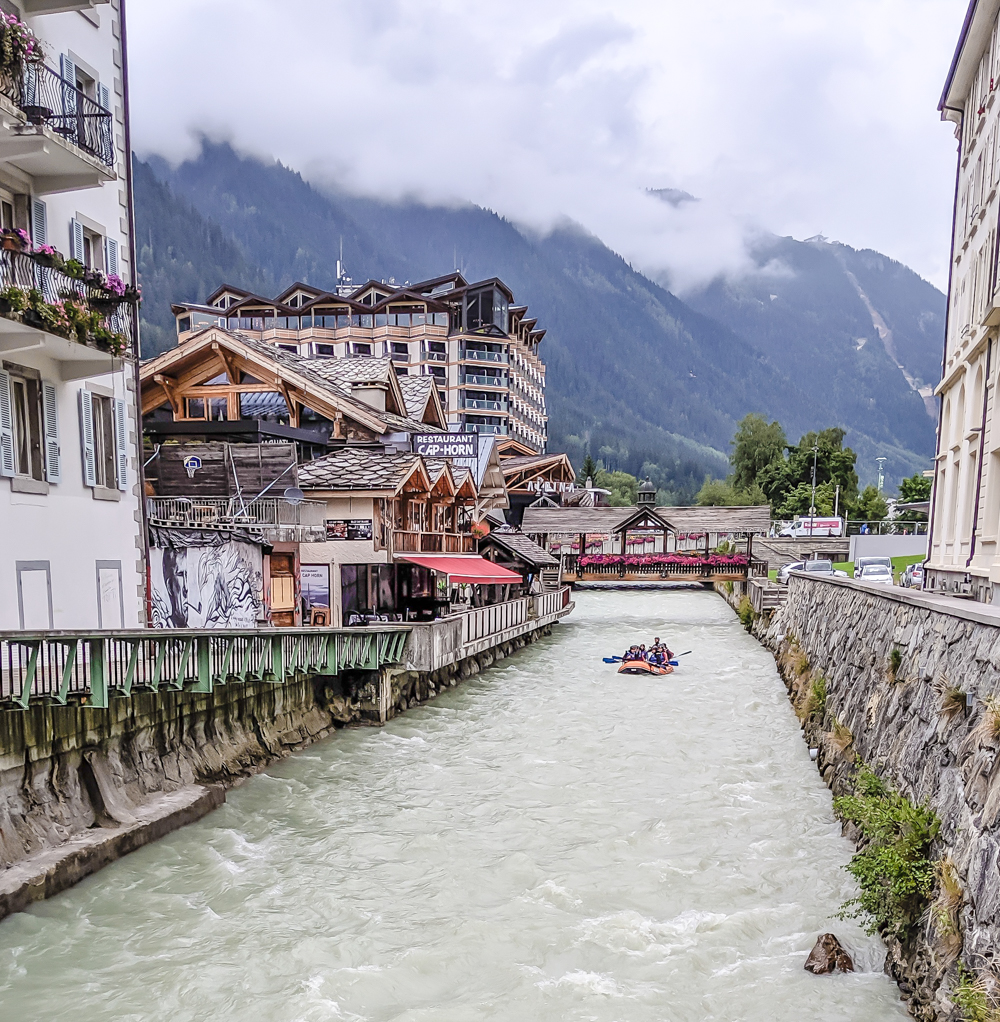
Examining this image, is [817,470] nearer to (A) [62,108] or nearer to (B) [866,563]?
(B) [866,563]

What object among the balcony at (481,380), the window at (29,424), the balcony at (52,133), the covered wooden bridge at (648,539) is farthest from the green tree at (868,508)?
the window at (29,424)

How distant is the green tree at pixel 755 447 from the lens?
113375 mm

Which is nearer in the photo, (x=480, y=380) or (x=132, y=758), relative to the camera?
(x=132, y=758)

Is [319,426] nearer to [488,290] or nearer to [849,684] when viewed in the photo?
[849,684]

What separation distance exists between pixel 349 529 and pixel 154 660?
14021mm

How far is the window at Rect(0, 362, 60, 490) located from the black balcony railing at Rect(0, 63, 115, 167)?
4380mm

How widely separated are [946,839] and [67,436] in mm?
16261

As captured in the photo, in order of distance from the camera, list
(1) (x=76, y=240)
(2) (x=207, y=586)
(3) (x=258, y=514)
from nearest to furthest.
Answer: (1) (x=76, y=240) < (2) (x=207, y=586) < (3) (x=258, y=514)

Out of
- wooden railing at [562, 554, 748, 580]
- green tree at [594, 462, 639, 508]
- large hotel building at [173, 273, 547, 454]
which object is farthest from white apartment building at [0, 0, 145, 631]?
green tree at [594, 462, 639, 508]

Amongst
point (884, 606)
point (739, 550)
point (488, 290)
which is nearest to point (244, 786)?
point (884, 606)

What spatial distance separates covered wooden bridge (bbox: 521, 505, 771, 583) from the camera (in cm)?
5022

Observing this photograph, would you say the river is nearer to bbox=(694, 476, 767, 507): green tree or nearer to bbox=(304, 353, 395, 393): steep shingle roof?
bbox=(304, 353, 395, 393): steep shingle roof

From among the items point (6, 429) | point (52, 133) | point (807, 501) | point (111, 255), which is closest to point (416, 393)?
point (111, 255)

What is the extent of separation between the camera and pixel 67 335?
1545 centimetres
